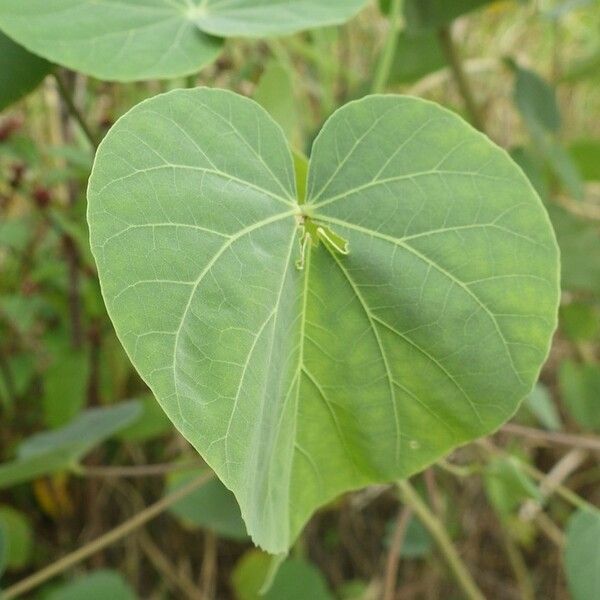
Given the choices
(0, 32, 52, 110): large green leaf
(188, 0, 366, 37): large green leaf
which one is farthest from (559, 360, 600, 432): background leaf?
(0, 32, 52, 110): large green leaf

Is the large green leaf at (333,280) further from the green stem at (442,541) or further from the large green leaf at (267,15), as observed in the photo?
the green stem at (442,541)

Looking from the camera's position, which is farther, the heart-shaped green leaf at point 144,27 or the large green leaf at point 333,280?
the heart-shaped green leaf at point 144,27

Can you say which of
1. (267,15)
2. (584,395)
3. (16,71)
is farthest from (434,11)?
(584,395)

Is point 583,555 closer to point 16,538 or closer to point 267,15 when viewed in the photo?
point 267,15

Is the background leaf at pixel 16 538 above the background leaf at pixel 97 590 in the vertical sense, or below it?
above

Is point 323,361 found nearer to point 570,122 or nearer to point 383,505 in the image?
point 383,505

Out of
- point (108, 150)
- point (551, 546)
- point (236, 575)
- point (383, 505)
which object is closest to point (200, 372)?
point (108, 150)

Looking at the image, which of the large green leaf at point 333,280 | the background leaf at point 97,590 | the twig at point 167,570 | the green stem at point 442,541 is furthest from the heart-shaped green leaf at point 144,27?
the twig at point 167,570
